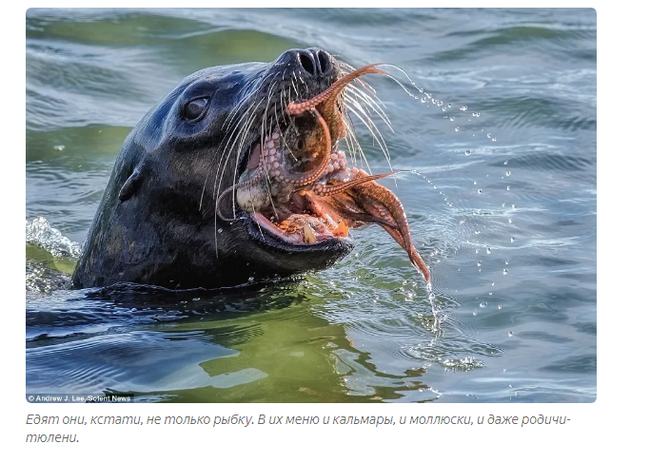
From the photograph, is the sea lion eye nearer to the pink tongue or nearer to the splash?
the pink tongue

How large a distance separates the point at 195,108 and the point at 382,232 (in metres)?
2.44

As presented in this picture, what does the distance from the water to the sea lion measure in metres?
0.26

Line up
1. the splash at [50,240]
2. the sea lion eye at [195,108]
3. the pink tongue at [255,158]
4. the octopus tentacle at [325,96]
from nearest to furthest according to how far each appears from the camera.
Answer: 1. the octopus tentacle at [325,96]
2. the pink tongue at [255,158]
3. the sea lion eye at [195,108]
4. the splash at [50,240]

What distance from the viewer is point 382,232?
7.55 metres

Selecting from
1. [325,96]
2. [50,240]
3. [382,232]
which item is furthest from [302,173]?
[50,240]

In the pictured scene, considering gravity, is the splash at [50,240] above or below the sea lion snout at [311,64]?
below

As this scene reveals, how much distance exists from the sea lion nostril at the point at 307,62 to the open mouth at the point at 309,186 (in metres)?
0.12

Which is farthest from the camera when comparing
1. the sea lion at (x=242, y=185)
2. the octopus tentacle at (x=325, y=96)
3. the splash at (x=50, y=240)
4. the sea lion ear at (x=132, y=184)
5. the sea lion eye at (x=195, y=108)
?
the splash at (x=50, y=240)

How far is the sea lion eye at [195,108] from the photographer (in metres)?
5.43

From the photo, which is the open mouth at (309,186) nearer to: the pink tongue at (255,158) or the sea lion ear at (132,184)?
the pink tongue at (255,158)

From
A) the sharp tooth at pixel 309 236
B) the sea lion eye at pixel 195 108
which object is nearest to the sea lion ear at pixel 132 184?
the sea lion eye at pixel 195 108

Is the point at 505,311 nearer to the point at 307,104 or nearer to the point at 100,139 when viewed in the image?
the point at 307,104

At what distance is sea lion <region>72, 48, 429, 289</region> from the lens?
5.07 meters

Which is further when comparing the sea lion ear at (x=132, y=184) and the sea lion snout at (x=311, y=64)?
the sea lion ear at (x=132, y=184)
